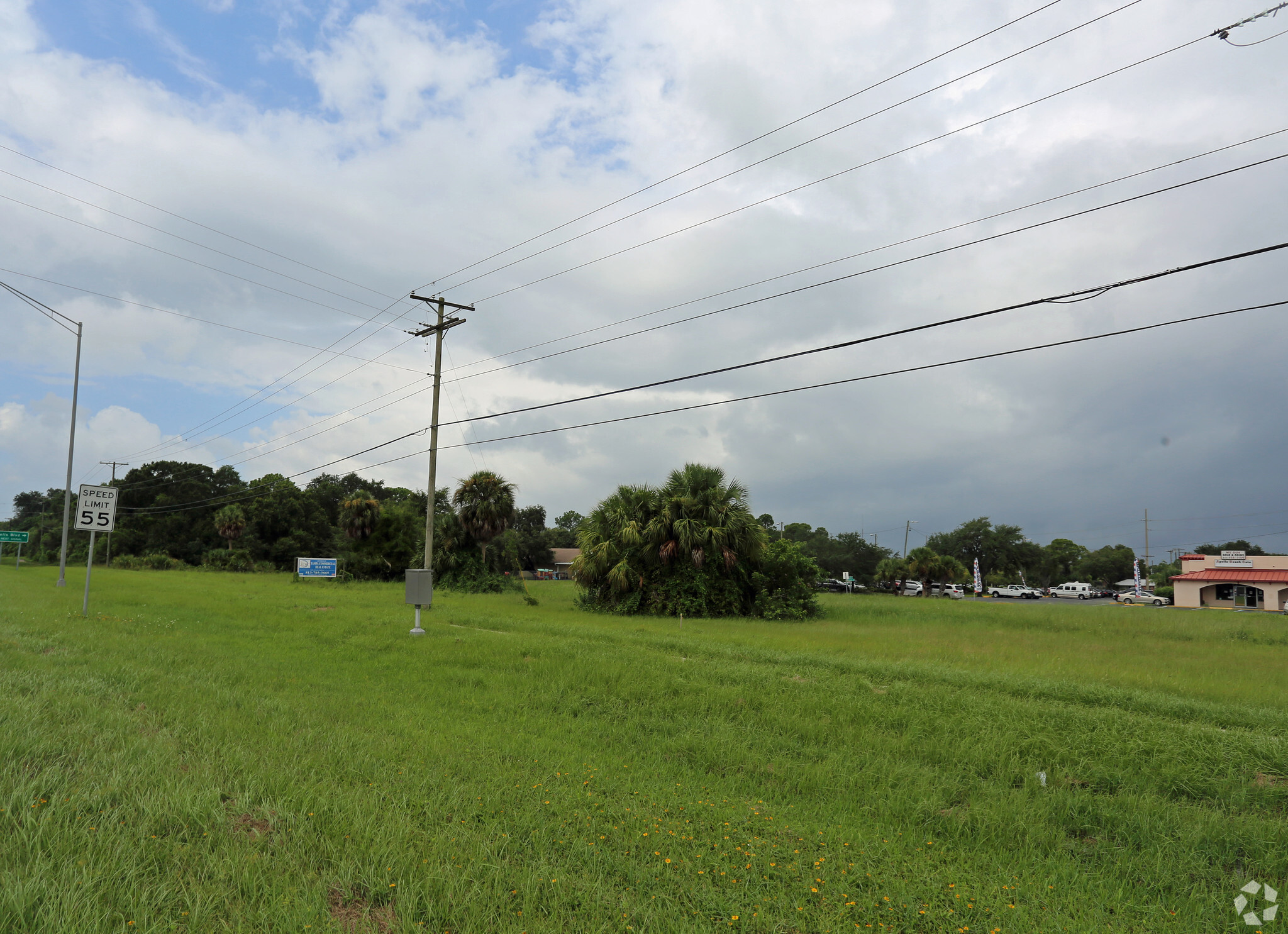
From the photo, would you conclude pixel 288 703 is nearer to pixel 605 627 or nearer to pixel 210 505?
pixel 605 627

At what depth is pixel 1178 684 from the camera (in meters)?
13.0

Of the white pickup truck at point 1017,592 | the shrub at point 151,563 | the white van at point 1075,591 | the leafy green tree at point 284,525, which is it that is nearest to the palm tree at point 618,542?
the leafy green tree at point 284,525

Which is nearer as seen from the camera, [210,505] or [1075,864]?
[1075,864]

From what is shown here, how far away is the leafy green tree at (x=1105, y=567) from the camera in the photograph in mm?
104375

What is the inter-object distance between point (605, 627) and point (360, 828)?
16.2 meters

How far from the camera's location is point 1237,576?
54.0 metres

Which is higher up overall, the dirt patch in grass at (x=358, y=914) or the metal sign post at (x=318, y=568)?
the dirt patch in grass at (x=358, y=914)

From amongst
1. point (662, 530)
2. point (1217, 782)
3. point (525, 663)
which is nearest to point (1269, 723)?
point (1217, 782)

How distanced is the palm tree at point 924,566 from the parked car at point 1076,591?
2204 centimetres

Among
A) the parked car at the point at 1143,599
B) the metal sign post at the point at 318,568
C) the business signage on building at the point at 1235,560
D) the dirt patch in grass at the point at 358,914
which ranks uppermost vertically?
the business signage on building at the point at 1235,560

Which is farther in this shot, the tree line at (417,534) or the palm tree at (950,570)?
the palm tree at (950,570)

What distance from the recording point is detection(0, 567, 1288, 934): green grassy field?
4484 millimetres

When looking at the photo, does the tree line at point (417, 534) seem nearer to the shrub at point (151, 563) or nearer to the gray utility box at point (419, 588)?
the shrub at point (151, 563)

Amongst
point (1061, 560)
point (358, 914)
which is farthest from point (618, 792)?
point (1061, 560)
